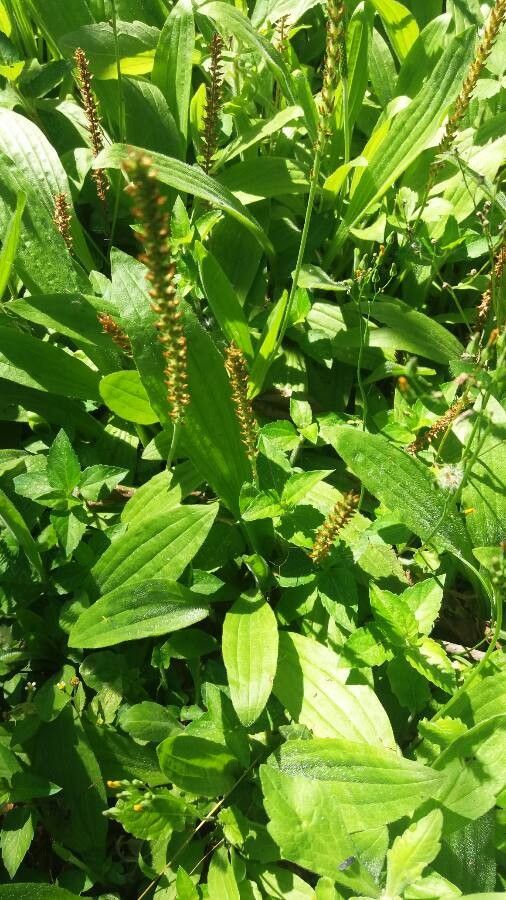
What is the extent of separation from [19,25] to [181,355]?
2.38 m

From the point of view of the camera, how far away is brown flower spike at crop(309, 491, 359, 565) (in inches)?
70.4

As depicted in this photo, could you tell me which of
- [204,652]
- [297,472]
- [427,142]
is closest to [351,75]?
[427,142]

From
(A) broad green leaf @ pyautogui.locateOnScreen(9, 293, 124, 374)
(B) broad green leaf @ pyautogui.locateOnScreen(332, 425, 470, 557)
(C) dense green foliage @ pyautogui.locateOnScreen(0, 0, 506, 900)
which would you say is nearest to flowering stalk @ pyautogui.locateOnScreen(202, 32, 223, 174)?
(C) dense green foliage @ pyautogui.locateOnScreen(0, 0, 506, 900)

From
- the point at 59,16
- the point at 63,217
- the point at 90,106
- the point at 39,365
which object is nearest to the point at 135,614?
the point at 39,365

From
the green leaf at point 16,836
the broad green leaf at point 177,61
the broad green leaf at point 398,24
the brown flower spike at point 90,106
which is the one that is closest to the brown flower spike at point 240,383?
the brown flower spike at point 90,106

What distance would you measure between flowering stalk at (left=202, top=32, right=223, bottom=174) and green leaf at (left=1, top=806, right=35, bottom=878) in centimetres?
199

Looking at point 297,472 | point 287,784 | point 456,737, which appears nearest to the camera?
point 287,784

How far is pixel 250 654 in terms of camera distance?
6.64 feet

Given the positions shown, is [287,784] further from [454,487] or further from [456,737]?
[454,487]

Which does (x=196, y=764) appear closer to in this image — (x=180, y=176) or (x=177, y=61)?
(x=180, y=176)

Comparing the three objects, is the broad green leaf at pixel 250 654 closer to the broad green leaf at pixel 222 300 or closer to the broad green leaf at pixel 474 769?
the broad green leaf at pixel 474 769

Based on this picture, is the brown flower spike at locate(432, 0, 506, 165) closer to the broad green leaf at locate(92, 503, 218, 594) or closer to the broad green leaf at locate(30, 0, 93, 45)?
the broad green leaf at locate(92, 503, 218, 594)

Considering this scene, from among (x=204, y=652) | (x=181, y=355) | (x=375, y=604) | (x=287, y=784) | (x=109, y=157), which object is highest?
(x=109, y=157)

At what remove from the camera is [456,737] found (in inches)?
72.7
